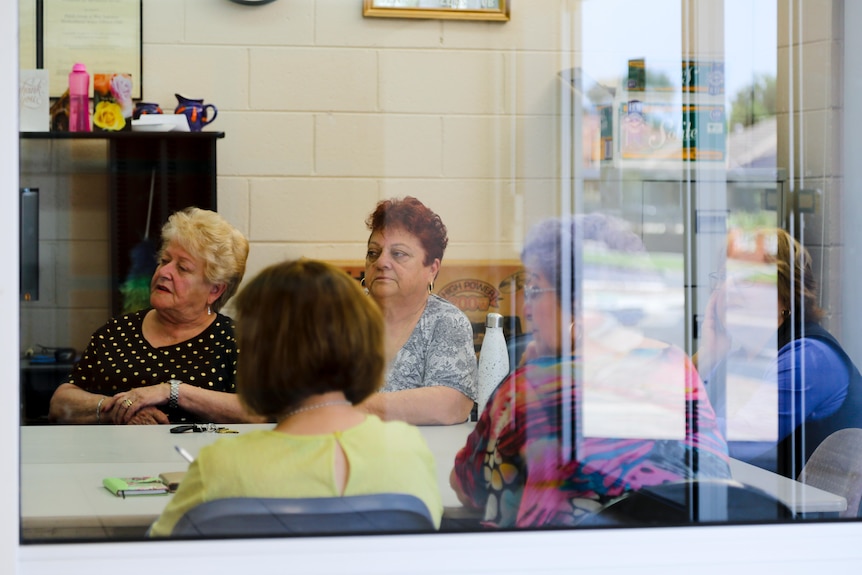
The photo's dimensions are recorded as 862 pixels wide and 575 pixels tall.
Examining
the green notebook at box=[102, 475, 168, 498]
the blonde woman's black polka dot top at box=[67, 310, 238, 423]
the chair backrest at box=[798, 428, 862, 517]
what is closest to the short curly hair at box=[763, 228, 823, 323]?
the chair backrest at box=[798, 428, 862, 517]

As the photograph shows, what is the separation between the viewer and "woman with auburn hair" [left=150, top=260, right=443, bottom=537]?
1122 millimetres

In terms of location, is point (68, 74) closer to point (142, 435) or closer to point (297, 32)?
point (297, 32)

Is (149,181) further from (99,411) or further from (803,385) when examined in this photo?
(803,385)

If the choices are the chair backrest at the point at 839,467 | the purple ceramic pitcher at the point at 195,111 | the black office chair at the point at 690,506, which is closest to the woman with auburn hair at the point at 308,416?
the black office chair at the point at 690,506

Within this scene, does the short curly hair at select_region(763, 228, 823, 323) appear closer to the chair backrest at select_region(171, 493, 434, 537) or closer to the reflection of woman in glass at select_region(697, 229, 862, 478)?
the reflection of woman in glass at select_region(697, 229, 862, 478)

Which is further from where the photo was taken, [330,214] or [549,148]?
[549,148]

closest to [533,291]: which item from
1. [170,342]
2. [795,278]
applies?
[795,278]

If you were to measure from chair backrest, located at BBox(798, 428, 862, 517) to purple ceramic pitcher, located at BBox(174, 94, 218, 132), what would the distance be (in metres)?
1.45

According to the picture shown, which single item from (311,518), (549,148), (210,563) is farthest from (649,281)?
(210,563)

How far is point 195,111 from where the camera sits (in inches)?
86.8

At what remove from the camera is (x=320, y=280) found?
1196 millimetres

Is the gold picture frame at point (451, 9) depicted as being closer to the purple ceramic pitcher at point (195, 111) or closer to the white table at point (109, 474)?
the purple ceramic pitcher at point (195, 111)

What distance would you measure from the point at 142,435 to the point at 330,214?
0.55 meters

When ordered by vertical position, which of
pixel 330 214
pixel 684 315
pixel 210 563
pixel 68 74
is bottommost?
pixel 210 563
